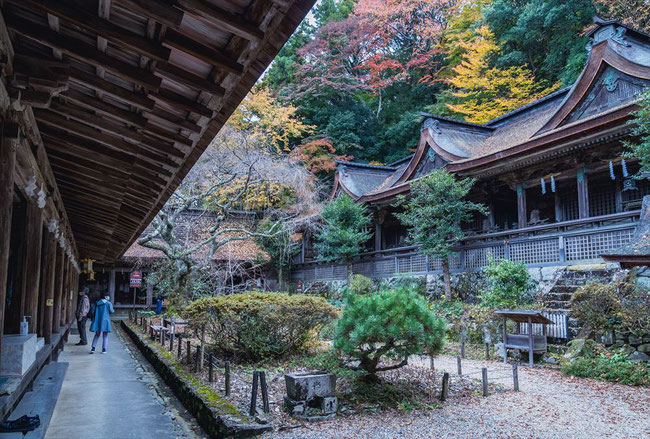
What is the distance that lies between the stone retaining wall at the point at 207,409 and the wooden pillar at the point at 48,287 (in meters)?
2.25

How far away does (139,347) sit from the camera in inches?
547

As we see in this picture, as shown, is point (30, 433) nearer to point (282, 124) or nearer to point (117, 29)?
point (117, 29)

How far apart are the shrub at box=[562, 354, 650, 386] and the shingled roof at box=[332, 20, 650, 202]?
19.0 feet

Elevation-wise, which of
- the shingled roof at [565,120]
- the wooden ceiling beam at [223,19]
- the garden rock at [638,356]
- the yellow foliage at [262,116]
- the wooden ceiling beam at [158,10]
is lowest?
the garden rock at [638,356]

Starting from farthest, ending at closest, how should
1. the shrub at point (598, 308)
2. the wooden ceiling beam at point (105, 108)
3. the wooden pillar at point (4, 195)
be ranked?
the shrub at point (598, 308) → the wooden ceiling beam at point (105, 108) → the wooden pillar at point (4, 195)

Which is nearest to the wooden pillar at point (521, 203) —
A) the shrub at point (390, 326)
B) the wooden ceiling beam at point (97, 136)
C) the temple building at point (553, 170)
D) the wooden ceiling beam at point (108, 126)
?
the temple building at point (553, 170)

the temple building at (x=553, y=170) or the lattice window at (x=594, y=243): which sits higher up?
the temple building at (x=553, y=170)

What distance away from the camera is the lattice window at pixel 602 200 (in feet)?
51.1

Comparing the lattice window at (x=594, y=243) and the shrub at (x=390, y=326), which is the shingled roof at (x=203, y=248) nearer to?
the lattice window at (x=594, y=243)

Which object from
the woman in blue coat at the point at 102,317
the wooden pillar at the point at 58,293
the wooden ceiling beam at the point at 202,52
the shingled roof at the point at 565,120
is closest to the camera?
the wooden ceiling beam at the point at 202,52

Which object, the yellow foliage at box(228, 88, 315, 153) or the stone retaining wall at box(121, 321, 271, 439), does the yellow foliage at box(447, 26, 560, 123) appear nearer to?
the yellow foliage at box(228, 88, 315, 153)

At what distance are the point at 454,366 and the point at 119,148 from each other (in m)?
8.44

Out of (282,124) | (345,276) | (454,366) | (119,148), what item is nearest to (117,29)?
(119,148)

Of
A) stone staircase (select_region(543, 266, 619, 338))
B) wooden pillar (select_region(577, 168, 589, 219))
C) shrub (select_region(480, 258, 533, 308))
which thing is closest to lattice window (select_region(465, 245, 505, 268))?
shrub (select_region(480, 258, 533, 308))
